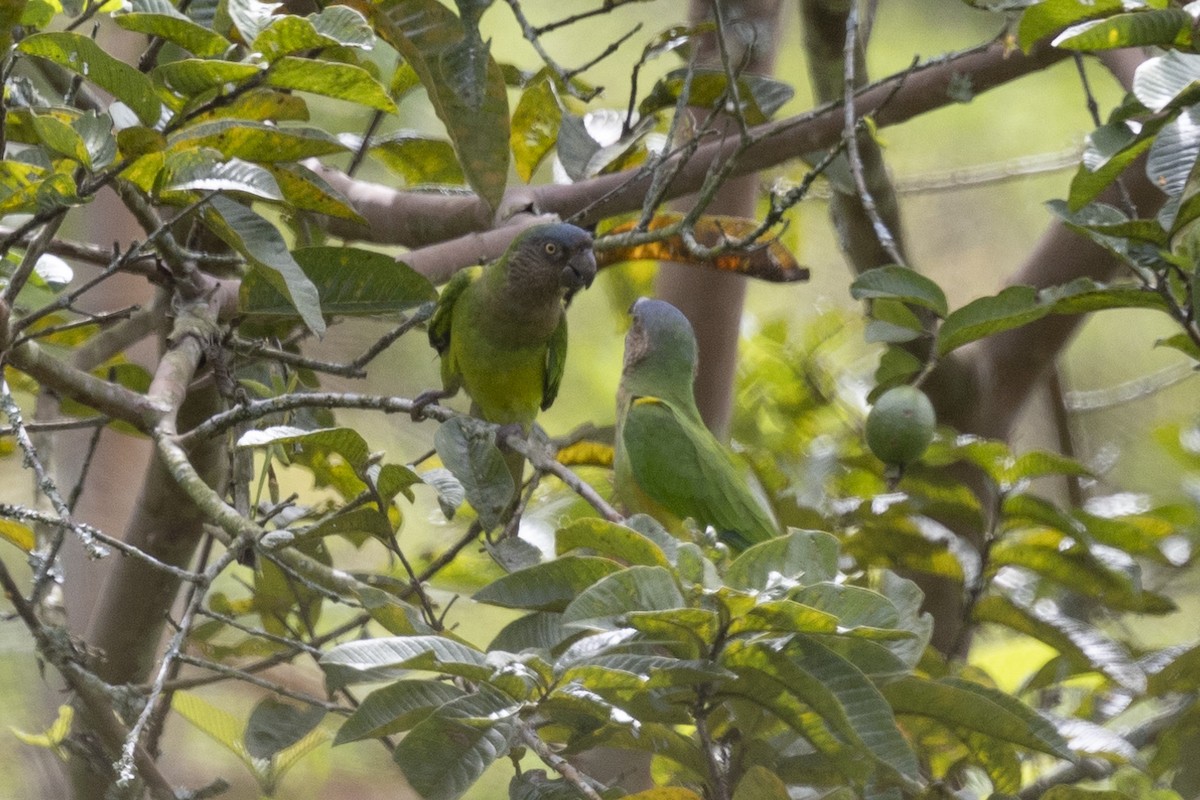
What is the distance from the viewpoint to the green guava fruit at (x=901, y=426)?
237cm

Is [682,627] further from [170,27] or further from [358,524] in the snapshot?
[170,27]

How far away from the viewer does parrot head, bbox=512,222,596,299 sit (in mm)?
2799

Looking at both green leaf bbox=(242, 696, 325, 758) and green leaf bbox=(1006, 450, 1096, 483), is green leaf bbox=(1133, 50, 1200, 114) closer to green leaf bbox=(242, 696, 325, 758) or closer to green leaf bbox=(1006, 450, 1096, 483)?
green leaf bbox=(1006, 450, 1096, 483)

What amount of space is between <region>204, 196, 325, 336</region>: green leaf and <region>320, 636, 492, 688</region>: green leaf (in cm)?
57

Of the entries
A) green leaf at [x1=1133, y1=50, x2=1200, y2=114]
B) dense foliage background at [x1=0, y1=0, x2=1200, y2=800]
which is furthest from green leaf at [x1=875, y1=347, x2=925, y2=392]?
green leaf at [x1=1133, y1=50, x2=1200, y2=114]

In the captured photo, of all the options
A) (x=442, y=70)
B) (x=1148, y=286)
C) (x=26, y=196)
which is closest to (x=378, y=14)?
(x=442, y=70)

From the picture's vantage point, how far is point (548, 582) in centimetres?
155

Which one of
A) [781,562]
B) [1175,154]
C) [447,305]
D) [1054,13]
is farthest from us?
[447,305]

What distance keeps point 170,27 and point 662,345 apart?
71.6 inches

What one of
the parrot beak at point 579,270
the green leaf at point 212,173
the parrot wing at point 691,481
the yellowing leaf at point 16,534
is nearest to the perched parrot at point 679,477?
the parrot wing at point 691,481

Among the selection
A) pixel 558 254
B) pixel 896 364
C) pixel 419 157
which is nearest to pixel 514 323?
pixel 558 254

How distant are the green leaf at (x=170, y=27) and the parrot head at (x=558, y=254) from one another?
1040mm

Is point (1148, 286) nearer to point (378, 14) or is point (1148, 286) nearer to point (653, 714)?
point (653, 714)

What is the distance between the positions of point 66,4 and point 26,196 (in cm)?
59
